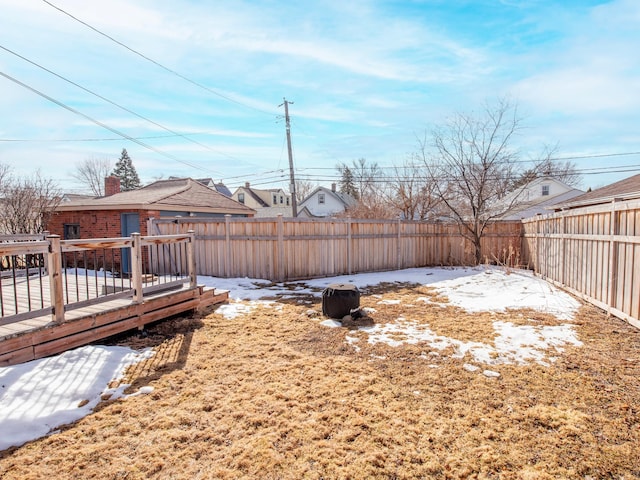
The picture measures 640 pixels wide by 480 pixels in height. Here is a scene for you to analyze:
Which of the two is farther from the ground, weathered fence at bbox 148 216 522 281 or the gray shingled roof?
the gray shingled roof

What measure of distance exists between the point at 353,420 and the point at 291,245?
6.94 meters

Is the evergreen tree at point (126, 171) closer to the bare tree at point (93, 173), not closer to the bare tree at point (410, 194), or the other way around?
the bare tree at point (93, 173)

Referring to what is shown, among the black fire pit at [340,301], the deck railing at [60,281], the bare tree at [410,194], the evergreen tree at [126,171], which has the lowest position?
the black fire pit at [340,301]

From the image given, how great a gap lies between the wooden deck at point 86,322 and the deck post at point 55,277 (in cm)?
11

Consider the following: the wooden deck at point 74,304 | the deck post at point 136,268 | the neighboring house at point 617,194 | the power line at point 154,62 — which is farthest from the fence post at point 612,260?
the power line at point 154,62

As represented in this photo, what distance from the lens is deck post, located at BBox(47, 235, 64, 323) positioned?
372cm

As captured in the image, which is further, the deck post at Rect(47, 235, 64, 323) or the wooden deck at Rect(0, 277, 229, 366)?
the deck post at Rect(47, 235, 64, 323)

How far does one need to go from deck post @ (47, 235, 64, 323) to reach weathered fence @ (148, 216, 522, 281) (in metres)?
5.57

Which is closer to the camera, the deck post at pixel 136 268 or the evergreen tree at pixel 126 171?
the deck post at pixel 136 268

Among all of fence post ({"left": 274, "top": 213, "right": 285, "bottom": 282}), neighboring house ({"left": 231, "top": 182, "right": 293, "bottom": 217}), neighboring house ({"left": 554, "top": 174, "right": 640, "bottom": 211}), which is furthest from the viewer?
neighboring house ({"left": 231, "top": 182, "right": 293, "bottom": 217})

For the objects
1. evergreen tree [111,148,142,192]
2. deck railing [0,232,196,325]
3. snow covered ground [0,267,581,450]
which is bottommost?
snow covered ground [0,267,581,450]

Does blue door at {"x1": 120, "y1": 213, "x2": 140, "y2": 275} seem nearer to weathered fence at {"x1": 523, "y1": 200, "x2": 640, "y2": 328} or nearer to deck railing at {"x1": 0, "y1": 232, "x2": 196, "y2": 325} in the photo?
deck railing at {"x1": 0, "y1": 232, "x2": 196, "y2": 325}

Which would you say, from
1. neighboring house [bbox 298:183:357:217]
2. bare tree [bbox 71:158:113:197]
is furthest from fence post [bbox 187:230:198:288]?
bare tree [bbox 71:158:113:197]

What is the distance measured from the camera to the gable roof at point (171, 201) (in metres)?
11.3
